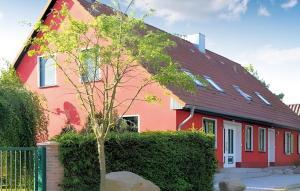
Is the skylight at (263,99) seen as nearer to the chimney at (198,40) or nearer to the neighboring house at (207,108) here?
the neighboring house at (207,108)

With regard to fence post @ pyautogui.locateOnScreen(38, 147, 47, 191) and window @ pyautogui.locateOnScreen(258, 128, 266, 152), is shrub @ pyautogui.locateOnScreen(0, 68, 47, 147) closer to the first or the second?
fence post @ pyautogui.locateOnScreen(38, 147, 47, 191)

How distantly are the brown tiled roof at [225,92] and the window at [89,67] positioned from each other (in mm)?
7409

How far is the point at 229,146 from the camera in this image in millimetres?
24844

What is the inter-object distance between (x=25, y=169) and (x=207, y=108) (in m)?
9.84

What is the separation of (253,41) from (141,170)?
4.85 m

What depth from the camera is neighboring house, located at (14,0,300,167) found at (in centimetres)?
2064

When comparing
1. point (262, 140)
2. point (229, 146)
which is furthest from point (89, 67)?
point (262, 140)

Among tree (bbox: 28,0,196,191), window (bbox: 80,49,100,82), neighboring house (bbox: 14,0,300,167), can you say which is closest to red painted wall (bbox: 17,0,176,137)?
neighboring house (bbox: 14,0,300,167)

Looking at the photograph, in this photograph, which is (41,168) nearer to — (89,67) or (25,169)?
(25,169)

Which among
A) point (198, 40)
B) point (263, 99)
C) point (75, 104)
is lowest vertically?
point (75, 104)

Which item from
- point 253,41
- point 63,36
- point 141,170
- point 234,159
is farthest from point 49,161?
point 234,159

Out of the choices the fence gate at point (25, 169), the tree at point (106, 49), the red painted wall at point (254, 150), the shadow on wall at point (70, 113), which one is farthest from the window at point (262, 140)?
the fence gate at point (25, 169)

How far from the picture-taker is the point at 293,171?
95.7 ft

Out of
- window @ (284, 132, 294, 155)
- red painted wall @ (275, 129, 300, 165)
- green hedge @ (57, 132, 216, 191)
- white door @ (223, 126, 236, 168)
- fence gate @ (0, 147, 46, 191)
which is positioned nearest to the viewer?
fence gate @ (0, 147, 46, 191)
